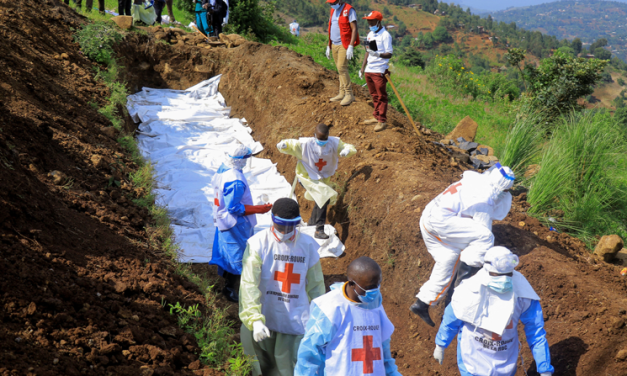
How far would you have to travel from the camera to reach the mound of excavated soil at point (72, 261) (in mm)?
2703

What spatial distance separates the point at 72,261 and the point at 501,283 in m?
3.33

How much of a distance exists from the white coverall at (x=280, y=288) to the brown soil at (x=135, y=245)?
71 centimetres

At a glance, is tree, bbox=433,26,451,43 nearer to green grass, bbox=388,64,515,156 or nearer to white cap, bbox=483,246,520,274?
green grass, bbox=388,64,515,156

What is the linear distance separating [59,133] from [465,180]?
544 centimetres

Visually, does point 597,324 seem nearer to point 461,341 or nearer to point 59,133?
point 461,341

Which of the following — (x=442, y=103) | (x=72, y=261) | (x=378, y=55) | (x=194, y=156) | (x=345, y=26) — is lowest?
(x=194, y=156)

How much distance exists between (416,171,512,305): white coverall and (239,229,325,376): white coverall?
4.30ft

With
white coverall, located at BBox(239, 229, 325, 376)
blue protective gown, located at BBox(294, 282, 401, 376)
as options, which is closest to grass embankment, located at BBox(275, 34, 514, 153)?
white coverall, located at BBox(239, 229, 325, 376)

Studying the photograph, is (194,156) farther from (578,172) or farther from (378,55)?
(578,172)

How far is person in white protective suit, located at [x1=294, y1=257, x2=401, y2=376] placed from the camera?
250cm

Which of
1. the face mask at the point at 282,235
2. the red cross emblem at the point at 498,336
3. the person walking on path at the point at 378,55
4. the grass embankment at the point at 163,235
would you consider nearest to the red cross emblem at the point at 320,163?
the person walking on path at the point at 378,55

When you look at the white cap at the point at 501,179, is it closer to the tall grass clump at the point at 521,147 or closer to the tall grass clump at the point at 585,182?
the tall grass clump at the point at 585,182

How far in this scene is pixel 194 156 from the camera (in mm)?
8242

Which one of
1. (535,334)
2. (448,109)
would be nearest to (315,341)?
(535,334)
